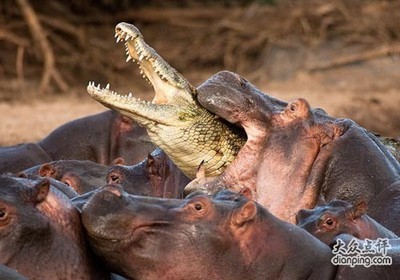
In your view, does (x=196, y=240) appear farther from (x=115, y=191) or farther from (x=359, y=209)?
(x=359, y=209)

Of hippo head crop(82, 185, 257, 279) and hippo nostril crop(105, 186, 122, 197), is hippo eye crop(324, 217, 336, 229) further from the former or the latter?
hippo nostril crop(105, 186, 122, 197)

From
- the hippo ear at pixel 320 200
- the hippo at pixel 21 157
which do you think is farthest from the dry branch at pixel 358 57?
the hippo ear at pixel 320 200

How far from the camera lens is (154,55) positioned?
20.2 ft

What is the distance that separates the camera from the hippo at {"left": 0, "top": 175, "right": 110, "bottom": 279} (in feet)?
14.1

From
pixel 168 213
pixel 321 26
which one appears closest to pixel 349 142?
pixel 168 213

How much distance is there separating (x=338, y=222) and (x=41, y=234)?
3.82ft

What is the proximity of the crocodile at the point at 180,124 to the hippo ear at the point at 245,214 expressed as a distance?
1.53m

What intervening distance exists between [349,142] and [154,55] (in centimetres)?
98

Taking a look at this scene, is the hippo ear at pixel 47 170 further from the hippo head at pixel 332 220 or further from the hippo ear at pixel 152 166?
the hippo head at pixel 332 220

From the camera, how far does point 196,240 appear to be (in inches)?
175

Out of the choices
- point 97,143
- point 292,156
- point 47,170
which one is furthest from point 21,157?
point 292,156

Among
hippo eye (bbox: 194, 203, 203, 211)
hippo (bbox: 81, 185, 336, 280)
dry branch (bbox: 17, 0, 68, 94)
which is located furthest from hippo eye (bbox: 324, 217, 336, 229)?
dry branch (bbox: 17, 0, 68, 94)

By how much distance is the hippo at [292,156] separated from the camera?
573 cm

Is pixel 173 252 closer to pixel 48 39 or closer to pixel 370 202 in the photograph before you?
pixel 370 202
